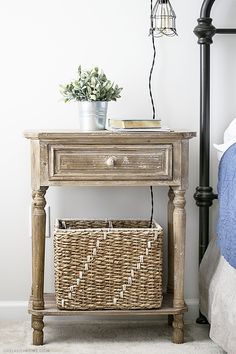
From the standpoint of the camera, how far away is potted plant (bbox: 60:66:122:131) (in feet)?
8.16

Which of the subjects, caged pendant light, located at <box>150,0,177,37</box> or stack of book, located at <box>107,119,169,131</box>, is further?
caged pendant light, located at <box>150,0,177,37</box>

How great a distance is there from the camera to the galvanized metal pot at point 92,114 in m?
2.50

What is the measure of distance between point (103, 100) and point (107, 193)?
18.6 inches

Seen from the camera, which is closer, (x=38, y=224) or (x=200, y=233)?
(x=38, y=224)

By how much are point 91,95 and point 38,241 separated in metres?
0.54

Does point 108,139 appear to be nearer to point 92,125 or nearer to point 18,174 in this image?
point 92,125

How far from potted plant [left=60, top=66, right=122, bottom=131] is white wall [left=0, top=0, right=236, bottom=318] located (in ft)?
0.94

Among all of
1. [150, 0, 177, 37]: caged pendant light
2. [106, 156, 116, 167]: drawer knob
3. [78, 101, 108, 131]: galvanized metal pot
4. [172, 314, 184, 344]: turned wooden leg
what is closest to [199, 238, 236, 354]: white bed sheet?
A: [172, 314, 184, 344]: turned wooden leg

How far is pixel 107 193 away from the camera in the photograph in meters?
2.84

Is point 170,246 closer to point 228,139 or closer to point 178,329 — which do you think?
point 178,329

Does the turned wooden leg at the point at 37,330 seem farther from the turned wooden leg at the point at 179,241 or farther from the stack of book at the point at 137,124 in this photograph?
the stack of book at the point at 137,124

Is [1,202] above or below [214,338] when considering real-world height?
above

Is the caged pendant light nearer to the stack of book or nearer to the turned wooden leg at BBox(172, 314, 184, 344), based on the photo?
the stack of book

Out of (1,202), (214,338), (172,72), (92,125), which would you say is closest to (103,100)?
(92,125)
